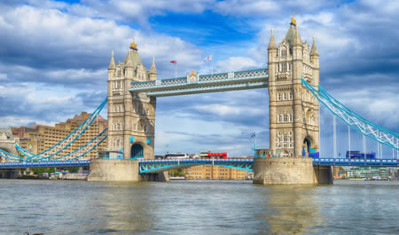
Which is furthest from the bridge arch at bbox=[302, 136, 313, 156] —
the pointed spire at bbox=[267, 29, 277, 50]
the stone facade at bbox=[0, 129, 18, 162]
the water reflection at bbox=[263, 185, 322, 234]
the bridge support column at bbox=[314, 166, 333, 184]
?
the stone facade at bbox=[0, 129, 18, 162]

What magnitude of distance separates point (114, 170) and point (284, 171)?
120 feet

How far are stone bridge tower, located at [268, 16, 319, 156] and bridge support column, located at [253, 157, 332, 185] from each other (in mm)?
4518

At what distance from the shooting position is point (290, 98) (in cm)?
8888

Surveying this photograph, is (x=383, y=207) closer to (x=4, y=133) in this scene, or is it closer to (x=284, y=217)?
(x=284, y=217)

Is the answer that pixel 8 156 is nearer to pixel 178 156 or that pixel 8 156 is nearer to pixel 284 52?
pixel 178 156

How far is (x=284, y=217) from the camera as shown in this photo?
32781 mm

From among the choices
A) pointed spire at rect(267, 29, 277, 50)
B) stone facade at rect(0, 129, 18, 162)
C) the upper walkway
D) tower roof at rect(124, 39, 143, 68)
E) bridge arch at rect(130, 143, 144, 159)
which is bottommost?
bridge arch at rect(130, 143, 144, 159)

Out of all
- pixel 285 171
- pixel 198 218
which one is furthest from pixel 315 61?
pixel 198 218

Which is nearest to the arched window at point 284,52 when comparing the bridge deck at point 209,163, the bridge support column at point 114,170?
the bridge deck at point 209,163

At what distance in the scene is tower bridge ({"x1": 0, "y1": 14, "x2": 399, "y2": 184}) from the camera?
272 ft

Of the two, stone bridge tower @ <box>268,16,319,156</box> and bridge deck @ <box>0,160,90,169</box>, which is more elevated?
stone bridge tower @ <box>268,16,319,156</box>

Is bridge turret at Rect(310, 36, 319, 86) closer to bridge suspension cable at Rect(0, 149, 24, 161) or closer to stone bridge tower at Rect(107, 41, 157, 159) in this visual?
stone bridge tower at Rect(107, 41, 157, 159)

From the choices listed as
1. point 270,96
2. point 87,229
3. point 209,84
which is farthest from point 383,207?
point 209,84

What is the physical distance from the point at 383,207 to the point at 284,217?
12.8 meters
